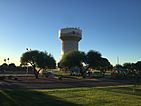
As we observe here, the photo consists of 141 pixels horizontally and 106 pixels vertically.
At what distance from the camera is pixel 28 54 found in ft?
305

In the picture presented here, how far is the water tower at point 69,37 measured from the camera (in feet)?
580

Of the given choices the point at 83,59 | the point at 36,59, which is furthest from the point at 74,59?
the point at 36,59

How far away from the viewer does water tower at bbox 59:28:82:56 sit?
580ft

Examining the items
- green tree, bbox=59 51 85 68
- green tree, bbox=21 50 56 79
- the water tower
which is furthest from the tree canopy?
the water tower

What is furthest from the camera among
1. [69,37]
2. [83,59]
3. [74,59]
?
[69,37]

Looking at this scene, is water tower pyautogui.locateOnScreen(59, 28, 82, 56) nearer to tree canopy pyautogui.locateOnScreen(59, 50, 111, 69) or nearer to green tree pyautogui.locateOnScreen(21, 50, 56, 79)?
tree canopy pyautogui.locateOnScreen(59, 50, 111, 69)

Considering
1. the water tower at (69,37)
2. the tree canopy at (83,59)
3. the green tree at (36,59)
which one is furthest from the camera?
the water tower at (69,37)

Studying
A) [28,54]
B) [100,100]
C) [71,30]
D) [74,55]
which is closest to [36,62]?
[28,54]

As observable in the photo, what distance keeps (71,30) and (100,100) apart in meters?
151

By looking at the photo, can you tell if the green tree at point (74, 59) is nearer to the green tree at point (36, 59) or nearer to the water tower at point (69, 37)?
the green tree at point (36, 59)

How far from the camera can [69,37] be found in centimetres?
17800

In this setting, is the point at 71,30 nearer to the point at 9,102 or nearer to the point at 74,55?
the point at 74,55

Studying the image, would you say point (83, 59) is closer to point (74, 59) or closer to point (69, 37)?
point (74, 59)

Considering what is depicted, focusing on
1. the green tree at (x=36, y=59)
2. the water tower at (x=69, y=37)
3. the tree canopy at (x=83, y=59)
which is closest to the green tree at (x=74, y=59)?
the tree canopy at (x=83, y=59)
